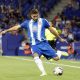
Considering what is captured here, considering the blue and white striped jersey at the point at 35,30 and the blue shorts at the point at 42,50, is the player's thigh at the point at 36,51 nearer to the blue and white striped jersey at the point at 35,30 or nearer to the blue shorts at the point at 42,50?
the blue shorts at the point at 42,50

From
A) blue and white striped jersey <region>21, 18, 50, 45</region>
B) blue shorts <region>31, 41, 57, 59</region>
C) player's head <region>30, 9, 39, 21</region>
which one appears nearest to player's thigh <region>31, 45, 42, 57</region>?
blue shorts <region>31, 41, 57, 59</region>

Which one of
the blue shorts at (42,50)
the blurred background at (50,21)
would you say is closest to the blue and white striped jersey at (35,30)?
the blue shorts at (42,50)

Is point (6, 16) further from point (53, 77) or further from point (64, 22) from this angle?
point (53, 77)

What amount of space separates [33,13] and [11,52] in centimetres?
1418

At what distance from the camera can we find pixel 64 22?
2817 cm

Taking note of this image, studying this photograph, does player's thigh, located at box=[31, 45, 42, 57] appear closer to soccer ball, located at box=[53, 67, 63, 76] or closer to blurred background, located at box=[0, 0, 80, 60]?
soccer ball, located at box=[53, 67, 63, 76]

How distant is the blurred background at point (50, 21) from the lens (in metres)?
23.4

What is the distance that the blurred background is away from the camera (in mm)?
23366

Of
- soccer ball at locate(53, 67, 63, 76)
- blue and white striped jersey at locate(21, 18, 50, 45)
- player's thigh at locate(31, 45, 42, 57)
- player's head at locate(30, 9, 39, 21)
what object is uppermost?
player's head at locate(30, 9, 39, 21)

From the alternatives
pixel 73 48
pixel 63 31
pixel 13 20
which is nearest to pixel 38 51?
pixel 73 48

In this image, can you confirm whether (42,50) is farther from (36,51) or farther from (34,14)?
(34,14)

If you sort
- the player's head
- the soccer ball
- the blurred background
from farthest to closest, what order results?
the blurred background → the soccer ball → the player's head

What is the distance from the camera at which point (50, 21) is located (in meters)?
30.6

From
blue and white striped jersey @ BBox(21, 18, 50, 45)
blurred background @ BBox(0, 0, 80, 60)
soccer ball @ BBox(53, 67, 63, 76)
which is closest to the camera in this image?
soccer ball @ BBox(53, 67, 63, 76)
